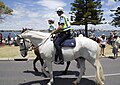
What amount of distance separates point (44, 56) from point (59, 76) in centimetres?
212

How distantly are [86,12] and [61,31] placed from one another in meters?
46.6

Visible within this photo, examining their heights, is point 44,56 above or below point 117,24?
above

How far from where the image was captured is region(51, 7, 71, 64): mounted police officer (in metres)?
8.36

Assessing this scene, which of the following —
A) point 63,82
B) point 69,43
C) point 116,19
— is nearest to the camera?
point 69,43

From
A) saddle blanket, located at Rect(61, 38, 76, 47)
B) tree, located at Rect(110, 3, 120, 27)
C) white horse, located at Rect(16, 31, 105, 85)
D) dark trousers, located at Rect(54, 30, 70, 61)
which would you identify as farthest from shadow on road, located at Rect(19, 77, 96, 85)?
tree, located at Rect(110, 3, 120, 27)

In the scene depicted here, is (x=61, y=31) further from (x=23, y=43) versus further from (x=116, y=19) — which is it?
(x=116, y=19)

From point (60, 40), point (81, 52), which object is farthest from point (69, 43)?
point (81, 52)

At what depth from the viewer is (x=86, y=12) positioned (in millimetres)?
54438

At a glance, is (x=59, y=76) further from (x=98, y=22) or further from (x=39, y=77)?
(x=98, y=22)

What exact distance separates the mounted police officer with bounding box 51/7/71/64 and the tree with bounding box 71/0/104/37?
45.8 m

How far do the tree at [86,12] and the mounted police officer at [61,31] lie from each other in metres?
45.8

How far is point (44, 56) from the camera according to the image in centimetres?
852

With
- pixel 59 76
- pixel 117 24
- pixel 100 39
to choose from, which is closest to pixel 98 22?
pixel 117 24

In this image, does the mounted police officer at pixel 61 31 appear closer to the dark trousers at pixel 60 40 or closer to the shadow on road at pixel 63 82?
the dark trousers at pixel 60 40
